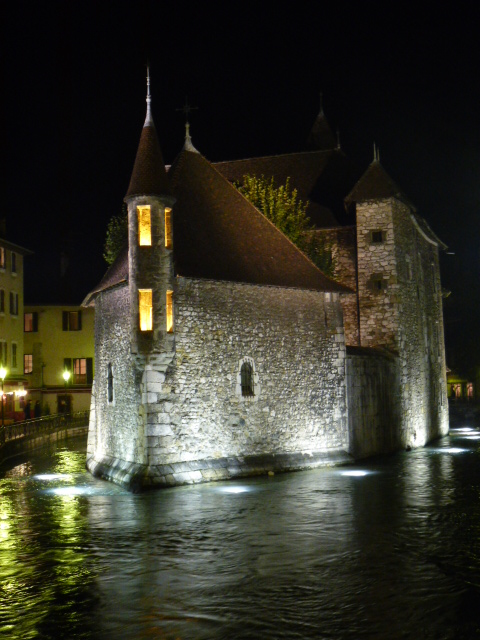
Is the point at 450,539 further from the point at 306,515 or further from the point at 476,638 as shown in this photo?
the point at 476,638

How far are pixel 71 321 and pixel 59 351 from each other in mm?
2072

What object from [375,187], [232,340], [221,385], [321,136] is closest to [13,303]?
[321,136]

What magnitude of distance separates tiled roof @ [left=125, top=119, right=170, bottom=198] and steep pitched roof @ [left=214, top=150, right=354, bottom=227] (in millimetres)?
11820

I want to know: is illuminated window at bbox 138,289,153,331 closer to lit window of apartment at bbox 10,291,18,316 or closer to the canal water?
the canal water

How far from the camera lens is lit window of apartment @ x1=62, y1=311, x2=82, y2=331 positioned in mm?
49375

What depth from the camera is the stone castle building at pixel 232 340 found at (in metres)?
19.9

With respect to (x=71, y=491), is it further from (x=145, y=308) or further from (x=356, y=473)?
(x=356, y=473)

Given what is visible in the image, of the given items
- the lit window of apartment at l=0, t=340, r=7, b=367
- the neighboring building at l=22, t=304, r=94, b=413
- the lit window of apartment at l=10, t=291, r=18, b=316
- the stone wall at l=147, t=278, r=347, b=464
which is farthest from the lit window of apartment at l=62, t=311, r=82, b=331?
the stone wall at l=147, t=278, r=347, b=464

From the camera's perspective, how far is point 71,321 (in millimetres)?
49469

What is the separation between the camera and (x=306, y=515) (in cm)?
1523

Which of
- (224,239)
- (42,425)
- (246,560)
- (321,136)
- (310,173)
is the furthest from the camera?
(321,136)

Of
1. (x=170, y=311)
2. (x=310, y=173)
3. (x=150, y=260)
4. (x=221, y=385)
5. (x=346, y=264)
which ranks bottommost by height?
(x=221, y=385)

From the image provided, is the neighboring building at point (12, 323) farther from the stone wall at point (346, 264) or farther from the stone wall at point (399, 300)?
the stone wall at point (399, 300)

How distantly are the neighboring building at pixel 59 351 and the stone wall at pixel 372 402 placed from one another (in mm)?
26162
